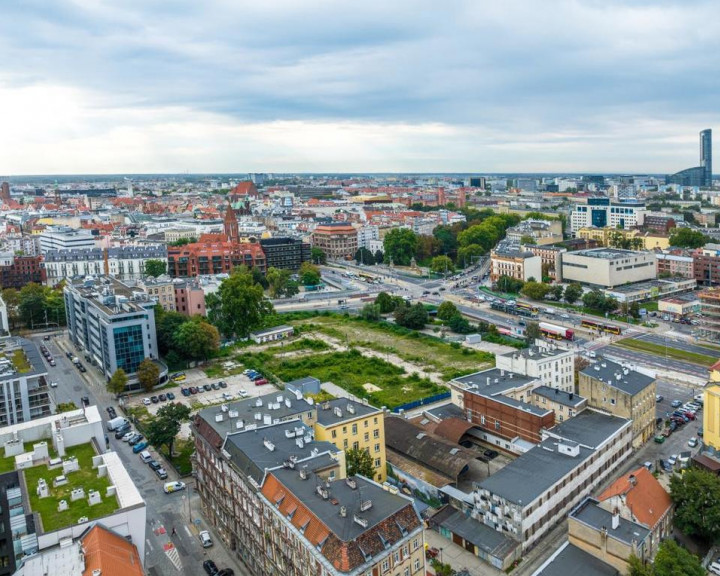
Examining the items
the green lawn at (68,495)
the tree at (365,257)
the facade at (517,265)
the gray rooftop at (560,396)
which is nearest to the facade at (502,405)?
the gray rooftop at (560,396)

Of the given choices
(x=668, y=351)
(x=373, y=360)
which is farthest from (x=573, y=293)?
(x=373, y=360)

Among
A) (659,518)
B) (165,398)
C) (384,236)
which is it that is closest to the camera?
(659,518)

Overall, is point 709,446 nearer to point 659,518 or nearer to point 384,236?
point 659,518

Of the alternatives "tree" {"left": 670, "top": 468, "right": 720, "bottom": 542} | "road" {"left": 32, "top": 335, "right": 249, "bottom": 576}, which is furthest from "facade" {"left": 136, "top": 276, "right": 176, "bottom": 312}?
"tree" {"left": 670, "top": 468, "right": 720, "bottom": 542}

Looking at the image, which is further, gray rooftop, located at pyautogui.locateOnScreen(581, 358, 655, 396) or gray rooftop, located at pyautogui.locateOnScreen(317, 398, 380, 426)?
gray rooftop, located at pyautogui.locateOnScreen(581, 358, 655, 396)

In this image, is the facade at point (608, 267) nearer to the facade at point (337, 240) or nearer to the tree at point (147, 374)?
the facade at point (337, 240)

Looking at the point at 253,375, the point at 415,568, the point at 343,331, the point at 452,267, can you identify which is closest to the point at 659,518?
the point at 415,568

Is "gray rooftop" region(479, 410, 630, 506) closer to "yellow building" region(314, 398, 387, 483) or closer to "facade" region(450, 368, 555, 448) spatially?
"facade" region(450, 368, 555, 448)
